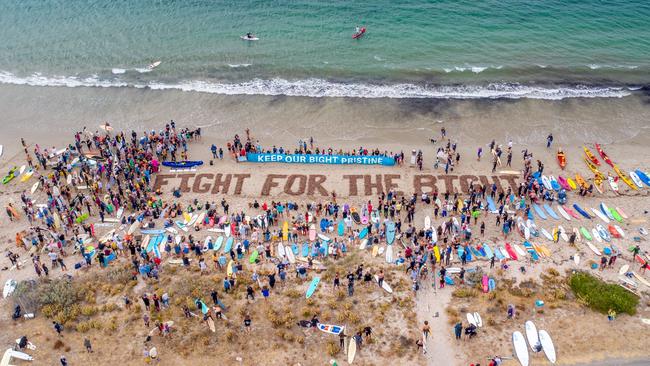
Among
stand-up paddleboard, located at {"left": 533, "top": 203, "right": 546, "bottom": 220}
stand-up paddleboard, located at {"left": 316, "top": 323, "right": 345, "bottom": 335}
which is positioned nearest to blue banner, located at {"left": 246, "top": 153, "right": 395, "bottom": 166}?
stand-up paddleboard, located at {"left": 533, "top": 203, "right": 546, "bottom": 220}

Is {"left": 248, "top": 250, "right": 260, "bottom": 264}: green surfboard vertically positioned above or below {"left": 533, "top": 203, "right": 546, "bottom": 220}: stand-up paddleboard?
below

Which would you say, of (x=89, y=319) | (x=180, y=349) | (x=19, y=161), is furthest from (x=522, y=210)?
(x=19, y=161)

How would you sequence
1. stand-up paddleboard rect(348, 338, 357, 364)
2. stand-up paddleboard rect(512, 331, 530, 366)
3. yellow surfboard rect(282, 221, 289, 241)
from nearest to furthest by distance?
stand-up paddleboard rect(512, 331, 530, 366) < stand-up paddleboard rect(348, 338, 357, 364) < yellow surfboard rect(282, 221, 289, 241)

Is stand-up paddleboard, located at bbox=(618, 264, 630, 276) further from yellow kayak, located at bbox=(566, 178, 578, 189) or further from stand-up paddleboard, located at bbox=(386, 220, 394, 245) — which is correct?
stand-up paddleboard, located at bbox=(386, 220, 394, 245)

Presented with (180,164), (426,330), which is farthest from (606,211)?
(180,164)

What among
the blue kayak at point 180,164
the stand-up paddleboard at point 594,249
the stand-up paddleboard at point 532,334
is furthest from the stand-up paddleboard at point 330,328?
the blue kayak at point 180,164

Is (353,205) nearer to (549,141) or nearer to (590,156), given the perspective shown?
(549,141)

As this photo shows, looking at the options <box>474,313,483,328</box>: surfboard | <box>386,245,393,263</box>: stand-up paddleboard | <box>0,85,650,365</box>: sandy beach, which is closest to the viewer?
<box>0,85,650,365</box>: sandy beach
